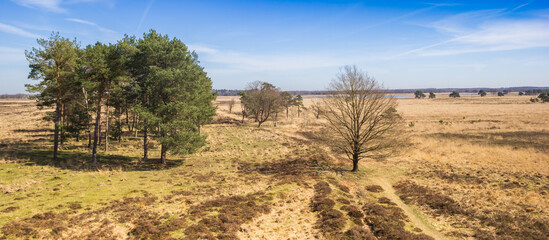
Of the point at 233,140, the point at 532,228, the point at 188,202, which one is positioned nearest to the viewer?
the point at 532,228

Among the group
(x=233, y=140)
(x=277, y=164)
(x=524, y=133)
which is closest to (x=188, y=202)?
(x=277, y=164)

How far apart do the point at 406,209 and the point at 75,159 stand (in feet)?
103

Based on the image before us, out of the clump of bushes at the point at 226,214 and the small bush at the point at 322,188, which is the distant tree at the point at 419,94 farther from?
the clump of bushes at the point at 226,214

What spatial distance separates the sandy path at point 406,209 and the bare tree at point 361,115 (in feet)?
9.76

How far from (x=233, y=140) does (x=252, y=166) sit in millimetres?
16781

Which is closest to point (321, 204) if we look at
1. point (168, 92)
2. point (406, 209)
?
point (406, 209)

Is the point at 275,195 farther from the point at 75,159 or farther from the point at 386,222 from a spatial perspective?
the point at 75,159

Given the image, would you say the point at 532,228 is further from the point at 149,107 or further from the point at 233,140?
the point at 233,140

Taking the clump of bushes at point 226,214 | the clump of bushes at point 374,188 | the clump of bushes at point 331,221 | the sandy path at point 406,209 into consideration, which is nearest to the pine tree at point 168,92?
the clump of bushes at point 226,214

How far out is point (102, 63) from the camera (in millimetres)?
22359

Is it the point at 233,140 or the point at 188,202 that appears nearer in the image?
the point at 188,202

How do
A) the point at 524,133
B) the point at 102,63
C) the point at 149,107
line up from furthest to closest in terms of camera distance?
the point at 524,133 → the point at 149,107 → the point at 102,63

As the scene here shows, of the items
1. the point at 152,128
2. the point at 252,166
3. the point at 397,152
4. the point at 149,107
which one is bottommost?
the point at 252,166

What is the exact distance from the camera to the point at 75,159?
2575cm
